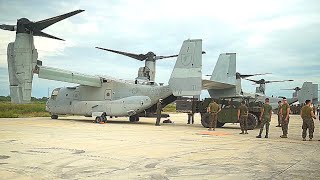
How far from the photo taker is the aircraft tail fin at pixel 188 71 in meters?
17.0

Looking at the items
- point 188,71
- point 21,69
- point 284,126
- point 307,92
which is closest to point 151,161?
point 284,126

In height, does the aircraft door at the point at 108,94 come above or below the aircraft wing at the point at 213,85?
below

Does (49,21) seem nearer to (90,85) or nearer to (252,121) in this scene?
(90,85)

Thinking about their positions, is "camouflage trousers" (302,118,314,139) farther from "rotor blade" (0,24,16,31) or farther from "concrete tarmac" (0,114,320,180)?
"rotor blade" (0,24,16,31)

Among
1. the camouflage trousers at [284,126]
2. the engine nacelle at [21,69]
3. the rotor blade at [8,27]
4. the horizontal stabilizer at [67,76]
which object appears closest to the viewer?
the camouflage trousers at [284,126]

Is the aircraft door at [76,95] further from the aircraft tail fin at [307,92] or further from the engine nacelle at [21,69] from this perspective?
the aircraft tail fin at [307,92]

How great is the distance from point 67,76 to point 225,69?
9775 mm

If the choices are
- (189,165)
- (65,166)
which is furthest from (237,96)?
(65,166)

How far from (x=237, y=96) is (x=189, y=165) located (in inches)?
→ 477

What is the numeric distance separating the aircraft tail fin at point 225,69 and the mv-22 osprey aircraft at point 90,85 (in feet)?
11.8

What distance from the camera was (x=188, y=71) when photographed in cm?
1730

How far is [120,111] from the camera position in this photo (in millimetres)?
19812

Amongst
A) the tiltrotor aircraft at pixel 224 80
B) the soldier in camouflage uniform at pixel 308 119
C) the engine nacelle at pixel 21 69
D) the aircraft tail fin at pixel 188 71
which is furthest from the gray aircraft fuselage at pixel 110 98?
the soldier in camouflage uniform at pixel 308 119

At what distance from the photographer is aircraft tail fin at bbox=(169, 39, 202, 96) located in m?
17.0
